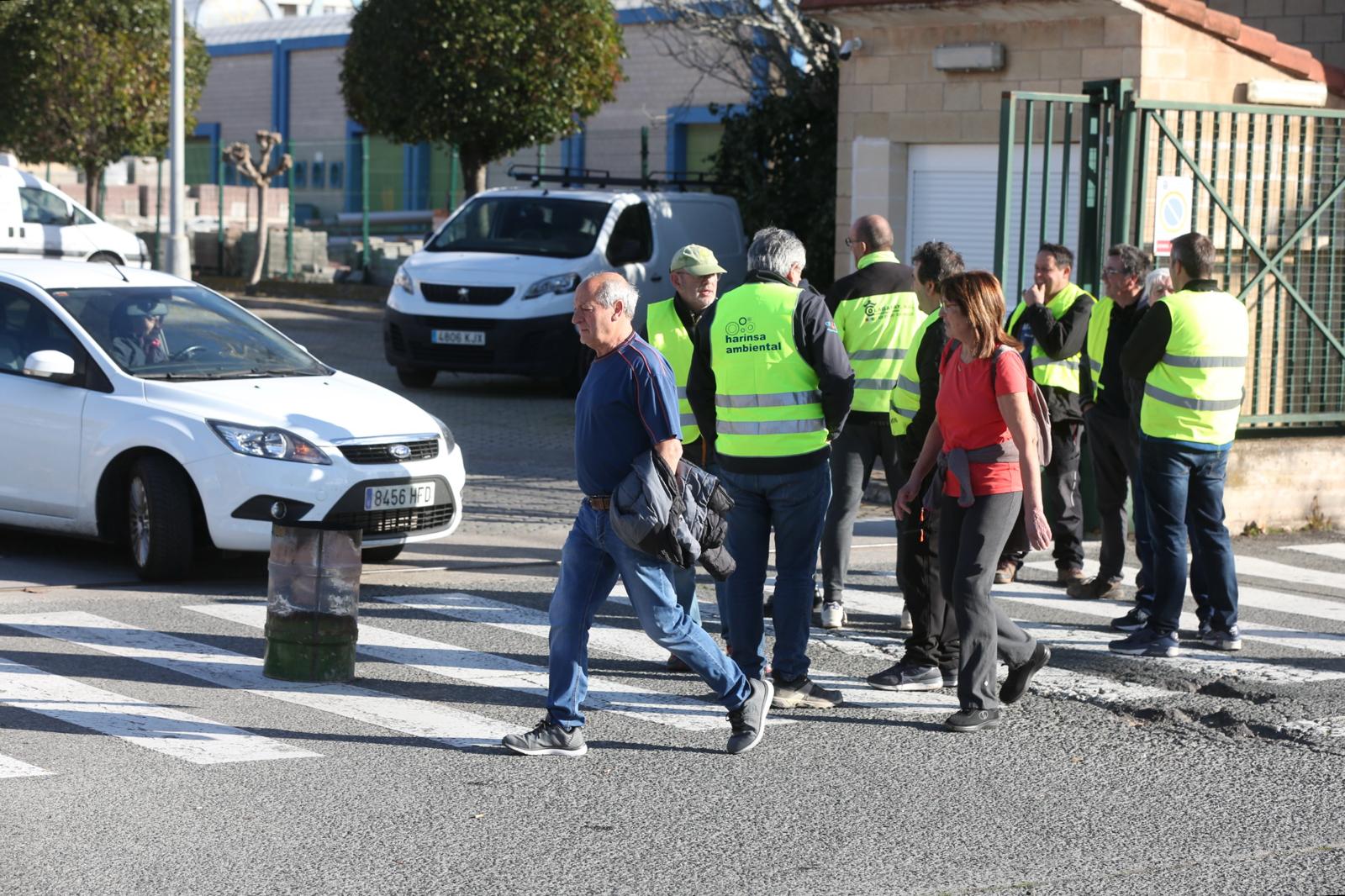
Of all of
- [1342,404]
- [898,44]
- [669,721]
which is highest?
[898,44]

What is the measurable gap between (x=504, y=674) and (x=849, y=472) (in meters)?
2.03

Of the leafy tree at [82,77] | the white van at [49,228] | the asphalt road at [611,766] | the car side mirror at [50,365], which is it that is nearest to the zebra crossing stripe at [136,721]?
the asphalt road at [611,766]

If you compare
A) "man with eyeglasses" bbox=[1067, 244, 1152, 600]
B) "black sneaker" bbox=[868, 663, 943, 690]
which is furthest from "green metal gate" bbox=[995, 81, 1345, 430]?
"black sneaker" bbox=[868, 663, 943, 690]

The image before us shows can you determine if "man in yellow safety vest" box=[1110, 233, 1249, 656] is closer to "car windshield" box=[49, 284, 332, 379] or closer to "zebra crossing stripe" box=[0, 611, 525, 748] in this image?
"zebra crossing stripe" box=[0, 611, 525, 748]

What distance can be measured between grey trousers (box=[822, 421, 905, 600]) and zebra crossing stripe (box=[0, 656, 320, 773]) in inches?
123

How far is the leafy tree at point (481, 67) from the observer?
979 inches

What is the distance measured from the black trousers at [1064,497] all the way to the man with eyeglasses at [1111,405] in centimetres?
18

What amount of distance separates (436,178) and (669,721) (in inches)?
1661

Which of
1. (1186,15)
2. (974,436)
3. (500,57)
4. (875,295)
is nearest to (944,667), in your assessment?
(974,436)

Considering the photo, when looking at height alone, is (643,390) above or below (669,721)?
above

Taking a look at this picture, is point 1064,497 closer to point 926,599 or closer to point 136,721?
point 926,599

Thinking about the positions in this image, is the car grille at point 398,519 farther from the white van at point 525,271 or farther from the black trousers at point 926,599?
the white van at point 525,271

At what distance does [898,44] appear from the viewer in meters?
15.4

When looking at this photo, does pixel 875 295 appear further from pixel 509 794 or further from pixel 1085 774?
pixel 509 794
